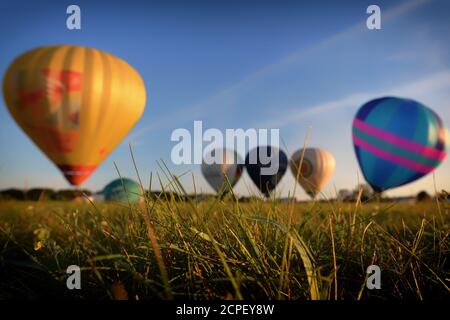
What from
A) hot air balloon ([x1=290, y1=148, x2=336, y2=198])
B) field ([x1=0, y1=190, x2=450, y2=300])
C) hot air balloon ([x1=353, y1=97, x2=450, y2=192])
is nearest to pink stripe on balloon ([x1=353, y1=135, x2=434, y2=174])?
hot air balloon ([x1=353, y1=97, x2=450, y2=192])

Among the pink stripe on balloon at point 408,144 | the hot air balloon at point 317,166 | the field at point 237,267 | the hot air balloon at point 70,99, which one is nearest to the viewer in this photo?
the field at point 237,267

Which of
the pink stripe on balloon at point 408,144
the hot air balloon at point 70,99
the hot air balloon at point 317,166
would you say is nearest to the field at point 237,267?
the hot air balloon at point 70,99

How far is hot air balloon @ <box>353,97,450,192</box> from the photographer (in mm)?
11504

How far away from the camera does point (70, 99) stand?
8.25 metres

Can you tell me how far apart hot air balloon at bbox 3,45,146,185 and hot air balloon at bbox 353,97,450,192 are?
28.4ft

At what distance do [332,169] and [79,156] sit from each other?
40.9 ft

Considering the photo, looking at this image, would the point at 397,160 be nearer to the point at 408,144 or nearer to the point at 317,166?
the point at 408,144

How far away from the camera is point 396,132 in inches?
459

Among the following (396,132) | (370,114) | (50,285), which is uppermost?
(370,114)

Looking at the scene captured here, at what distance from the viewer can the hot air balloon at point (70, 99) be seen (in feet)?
27.2

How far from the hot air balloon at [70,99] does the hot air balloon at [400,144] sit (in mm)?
8665

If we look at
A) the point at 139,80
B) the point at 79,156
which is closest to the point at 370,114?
the point at 139,80

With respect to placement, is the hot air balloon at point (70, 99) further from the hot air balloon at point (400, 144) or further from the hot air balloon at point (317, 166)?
the hot air balloon at point (317, 166)
